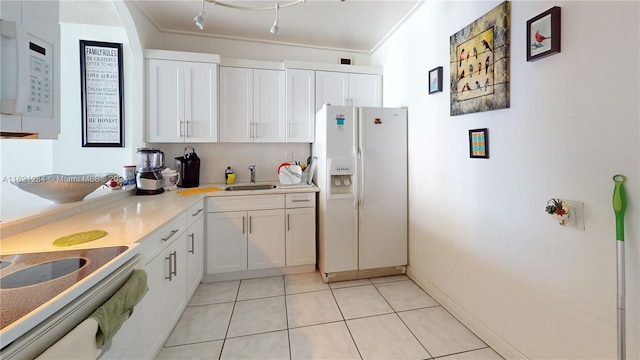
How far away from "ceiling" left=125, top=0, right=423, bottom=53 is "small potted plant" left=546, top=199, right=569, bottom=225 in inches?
80.8

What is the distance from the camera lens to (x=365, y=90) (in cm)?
317

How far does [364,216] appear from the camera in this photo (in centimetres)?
260

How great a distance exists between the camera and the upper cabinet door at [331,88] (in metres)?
3.04

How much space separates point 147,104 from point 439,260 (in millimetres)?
3221

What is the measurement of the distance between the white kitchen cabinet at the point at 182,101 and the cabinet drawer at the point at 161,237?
118 centimetres

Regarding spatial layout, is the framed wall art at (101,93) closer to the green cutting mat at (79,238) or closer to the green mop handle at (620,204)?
the green cutting mat at (79,238)

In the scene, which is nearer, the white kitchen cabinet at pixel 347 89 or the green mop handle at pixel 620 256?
the green mop handle at pixel 620 256

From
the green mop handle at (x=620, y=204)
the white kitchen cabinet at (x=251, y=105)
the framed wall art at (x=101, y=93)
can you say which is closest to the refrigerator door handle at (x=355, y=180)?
the white kitchen cabinet at (x=251, y=105)

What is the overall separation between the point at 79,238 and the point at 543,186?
7.79 feet

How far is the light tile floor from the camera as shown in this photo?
170 centimetres

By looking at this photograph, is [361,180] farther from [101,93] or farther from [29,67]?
[101,93]

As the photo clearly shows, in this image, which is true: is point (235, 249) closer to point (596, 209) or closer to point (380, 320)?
point (380, 320)

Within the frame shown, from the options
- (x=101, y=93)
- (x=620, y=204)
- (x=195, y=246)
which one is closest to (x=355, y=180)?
(x=195, y=246)

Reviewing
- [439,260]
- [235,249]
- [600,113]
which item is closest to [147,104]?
[235,249]
